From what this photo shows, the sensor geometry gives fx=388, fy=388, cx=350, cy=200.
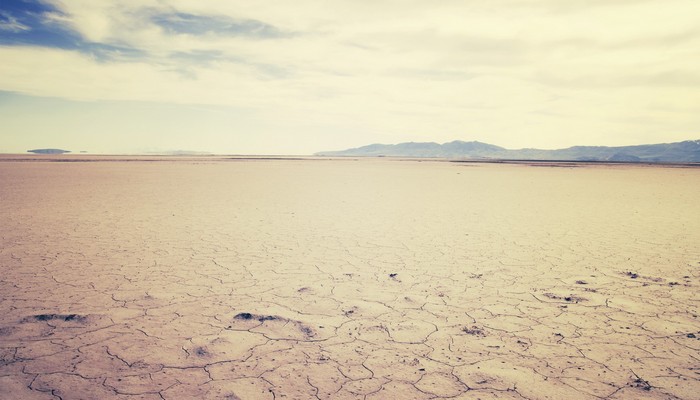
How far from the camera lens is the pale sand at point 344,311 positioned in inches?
105

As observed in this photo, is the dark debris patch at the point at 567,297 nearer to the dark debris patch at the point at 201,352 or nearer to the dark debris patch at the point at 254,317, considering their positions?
the dark debris patch at the point at 254,317

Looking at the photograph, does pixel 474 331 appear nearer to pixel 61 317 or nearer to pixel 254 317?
pixel 254 317

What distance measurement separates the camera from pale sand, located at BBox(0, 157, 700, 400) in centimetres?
267

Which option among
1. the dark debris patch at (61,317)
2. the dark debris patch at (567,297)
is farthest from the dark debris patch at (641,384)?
the dark debris patch at (61,317)

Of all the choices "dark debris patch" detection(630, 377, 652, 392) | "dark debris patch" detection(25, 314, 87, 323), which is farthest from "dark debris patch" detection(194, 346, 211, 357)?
"dark debris patch" detection(630, 377, 652, 392)

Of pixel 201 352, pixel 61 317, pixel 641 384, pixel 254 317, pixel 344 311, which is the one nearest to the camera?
pixel 641 384

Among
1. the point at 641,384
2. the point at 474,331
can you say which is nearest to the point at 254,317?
the point at 474,331

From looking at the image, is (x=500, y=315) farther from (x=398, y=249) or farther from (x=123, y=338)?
(x=123, y=338)

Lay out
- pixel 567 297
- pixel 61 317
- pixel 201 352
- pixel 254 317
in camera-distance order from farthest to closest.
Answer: pixel 567 297, pixel 254 317, pixel 61 317, pixel 201 352

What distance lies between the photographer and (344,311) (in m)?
3.85

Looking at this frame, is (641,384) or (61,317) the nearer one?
(641,384)

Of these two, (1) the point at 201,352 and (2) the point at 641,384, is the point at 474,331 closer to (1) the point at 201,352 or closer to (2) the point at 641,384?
(2) the point at 641,384

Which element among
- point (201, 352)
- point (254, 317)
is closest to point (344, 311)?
point (254, 317)

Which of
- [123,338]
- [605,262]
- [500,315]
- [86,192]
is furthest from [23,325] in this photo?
[86,192]
